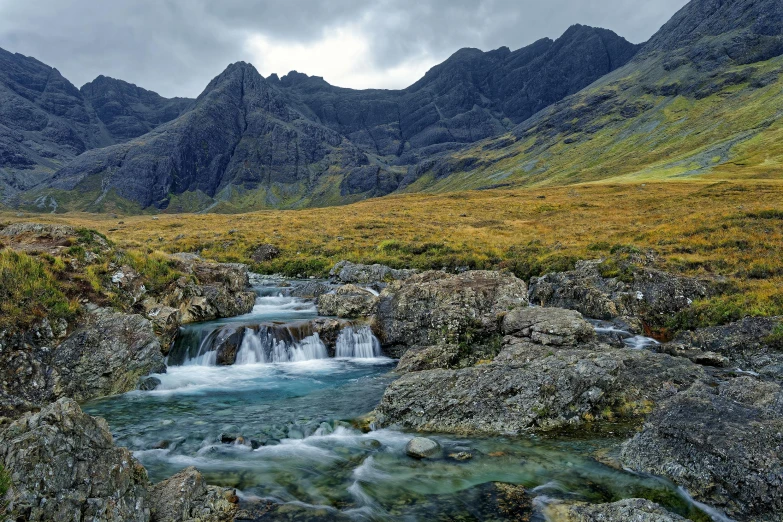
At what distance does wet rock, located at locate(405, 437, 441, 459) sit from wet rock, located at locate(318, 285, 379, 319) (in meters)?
13.6

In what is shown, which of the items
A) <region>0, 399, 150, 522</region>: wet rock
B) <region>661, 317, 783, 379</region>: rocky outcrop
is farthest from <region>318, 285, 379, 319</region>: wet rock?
<region>0, 399, 150, 522</region>: wet rock

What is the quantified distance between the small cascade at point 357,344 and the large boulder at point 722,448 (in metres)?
13.5

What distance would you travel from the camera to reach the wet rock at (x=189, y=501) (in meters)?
7.26

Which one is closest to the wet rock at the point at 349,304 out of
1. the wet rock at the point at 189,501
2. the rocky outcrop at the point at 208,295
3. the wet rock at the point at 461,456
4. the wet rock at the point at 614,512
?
the rocky outcrop at the point at 208,295

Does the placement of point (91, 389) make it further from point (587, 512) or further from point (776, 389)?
point (776, 389)

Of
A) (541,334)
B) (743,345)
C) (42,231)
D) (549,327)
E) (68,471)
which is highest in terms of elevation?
(42,231)

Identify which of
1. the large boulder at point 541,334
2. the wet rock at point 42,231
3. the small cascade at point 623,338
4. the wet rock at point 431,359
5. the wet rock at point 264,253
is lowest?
the small cascade at point 623,338

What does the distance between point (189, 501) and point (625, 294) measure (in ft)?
78.8

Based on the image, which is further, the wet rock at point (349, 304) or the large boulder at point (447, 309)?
the wet rock at point (349, 304)

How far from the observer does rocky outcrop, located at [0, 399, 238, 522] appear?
19.6 feet

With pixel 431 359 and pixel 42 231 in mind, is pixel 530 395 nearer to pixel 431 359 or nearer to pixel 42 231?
pixel 431 359

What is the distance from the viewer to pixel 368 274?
1387 inches

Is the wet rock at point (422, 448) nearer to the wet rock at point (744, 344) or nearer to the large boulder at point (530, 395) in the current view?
the large boulder at point (530, 395)

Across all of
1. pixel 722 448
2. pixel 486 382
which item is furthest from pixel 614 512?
pixel 486 382
